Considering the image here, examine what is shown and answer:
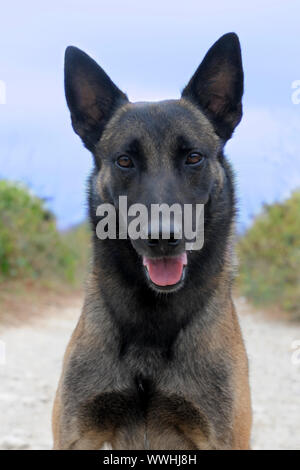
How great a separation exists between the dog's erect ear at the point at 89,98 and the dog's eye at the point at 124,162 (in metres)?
0.35

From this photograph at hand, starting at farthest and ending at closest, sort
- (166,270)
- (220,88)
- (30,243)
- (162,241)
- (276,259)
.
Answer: (30,243) → (276,259) → (220,88) → (166,270) → (162,241)

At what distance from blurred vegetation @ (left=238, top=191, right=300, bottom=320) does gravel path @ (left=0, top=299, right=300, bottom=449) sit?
0.72 m

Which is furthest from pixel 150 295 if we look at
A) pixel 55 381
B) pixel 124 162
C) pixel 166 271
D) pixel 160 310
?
pixel 55 381

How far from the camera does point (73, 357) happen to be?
10.4ft

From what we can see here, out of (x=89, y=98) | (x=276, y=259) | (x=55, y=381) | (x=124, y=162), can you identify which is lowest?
(x=124, y=162)

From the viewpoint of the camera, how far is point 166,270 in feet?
9.87

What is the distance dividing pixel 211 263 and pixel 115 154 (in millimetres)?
740

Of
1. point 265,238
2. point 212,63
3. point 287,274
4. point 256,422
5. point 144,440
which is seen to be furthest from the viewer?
point 265,238

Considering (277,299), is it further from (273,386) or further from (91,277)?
(91,277)

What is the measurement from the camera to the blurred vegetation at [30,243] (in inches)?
435

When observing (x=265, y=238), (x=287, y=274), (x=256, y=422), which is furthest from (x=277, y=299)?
(x=256, y=422)

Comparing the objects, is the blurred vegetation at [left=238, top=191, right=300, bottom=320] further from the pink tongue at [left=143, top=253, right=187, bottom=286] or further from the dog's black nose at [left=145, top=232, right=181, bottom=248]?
the dog's black nose at [left=145, top=232, right=181, bottom=248]

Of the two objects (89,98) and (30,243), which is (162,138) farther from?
(30,243)

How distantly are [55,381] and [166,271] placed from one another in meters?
3.47
